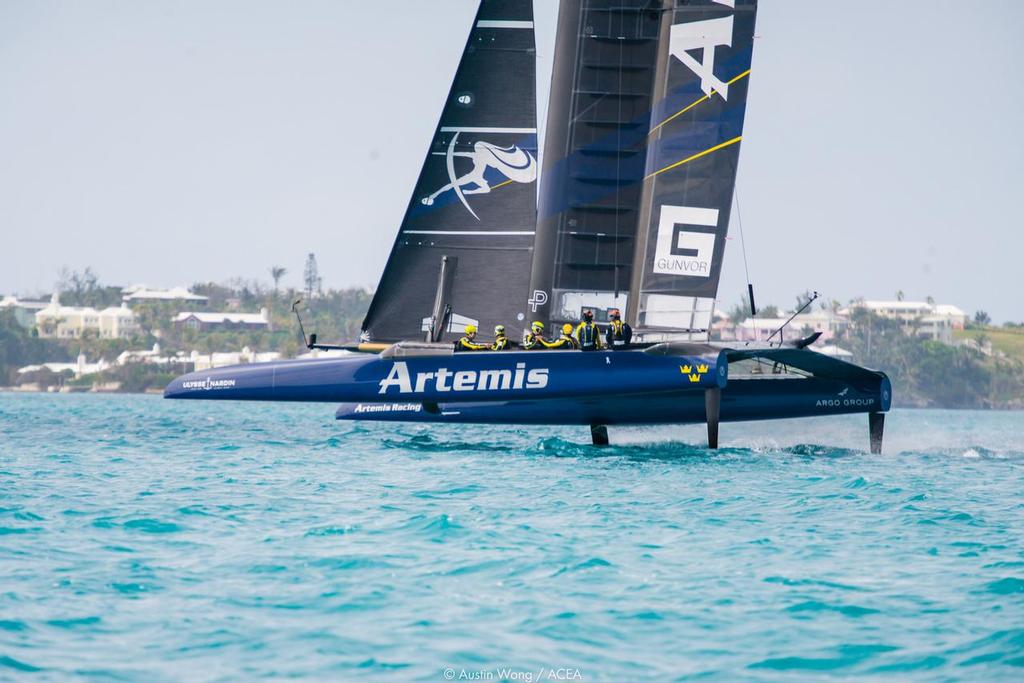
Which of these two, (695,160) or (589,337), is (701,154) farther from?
(589,337)

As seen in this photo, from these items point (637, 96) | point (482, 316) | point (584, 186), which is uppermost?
point (637, 96)

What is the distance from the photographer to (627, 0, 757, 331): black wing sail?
19.1m

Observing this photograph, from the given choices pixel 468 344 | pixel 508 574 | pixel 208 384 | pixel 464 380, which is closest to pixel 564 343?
pixel 468 344

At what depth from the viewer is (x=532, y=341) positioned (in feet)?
58.9

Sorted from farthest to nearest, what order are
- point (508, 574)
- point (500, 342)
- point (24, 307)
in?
point (24, 307) → point (500, 342) → point (508, 574)

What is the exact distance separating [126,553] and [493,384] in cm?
851

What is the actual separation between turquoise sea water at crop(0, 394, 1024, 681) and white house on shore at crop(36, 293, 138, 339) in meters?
115

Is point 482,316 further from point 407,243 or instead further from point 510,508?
point 510,508

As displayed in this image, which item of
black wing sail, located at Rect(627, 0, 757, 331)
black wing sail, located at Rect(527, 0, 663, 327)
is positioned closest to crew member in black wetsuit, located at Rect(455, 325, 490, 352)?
black wing sail, located at Rect(527, 0, 663, 327)

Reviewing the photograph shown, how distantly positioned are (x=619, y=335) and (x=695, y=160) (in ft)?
9.65

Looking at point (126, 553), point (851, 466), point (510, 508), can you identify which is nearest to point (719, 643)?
point (126, 553)

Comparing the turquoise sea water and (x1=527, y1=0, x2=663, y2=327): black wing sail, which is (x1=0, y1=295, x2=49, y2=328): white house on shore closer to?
(x1=527, y1=0, x2=663, y2=327): black wing sail

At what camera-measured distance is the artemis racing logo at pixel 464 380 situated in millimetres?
17109

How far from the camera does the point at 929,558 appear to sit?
9.23 meters
